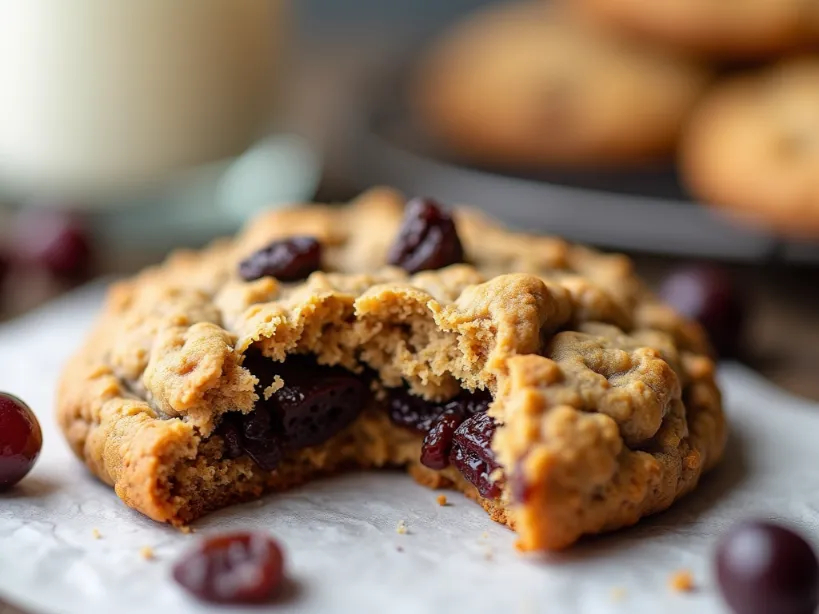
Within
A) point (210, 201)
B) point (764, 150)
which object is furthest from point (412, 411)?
point (210, 201)

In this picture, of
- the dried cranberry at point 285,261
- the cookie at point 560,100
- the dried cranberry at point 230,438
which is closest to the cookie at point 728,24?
the cookie at point 560,100

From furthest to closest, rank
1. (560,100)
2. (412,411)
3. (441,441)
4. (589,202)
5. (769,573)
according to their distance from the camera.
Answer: (560,100), (589,202), (412,411), (441,441), (769,573)

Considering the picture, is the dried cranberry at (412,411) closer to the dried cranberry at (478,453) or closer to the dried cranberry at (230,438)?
the dried cranberry at (478,453)

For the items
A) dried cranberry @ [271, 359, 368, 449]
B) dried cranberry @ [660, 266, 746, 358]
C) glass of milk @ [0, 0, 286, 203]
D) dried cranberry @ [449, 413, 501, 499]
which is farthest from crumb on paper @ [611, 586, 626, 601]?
glass of milk @ [0, 0, 286, 203]

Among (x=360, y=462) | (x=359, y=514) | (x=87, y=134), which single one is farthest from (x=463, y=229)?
(x=87, y=134)

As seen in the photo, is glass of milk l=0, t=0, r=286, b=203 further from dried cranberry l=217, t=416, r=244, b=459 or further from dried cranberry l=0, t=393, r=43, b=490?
dried cranberry l=217, t=416, r=244, b=459

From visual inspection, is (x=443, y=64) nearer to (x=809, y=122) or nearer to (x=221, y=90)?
(x=221, y=90)

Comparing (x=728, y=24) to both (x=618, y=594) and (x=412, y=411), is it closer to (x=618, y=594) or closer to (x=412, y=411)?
(x=412, y=411)
